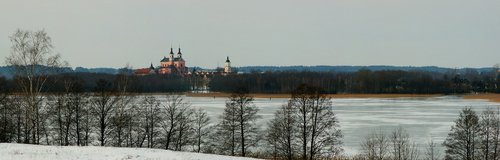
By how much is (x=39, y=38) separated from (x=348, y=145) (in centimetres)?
1880

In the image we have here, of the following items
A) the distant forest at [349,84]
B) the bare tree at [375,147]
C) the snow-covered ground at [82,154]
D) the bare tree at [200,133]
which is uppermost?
the distant forest at [349,84]

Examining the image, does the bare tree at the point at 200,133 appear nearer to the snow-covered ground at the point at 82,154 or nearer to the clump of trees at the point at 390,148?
the clump of trees at the point at 390,148

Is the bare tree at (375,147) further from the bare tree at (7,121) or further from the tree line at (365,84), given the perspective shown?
the tree line at (365,84)

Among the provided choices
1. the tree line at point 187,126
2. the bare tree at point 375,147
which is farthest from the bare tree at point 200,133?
the bare tree at point 375,147

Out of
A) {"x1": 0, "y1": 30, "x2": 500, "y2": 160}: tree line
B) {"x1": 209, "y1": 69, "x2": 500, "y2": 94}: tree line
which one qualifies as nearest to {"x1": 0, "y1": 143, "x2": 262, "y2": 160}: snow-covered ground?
Result: {"x1": 0, "y1": 30, "x2": 500, "y2": 160}: tree line

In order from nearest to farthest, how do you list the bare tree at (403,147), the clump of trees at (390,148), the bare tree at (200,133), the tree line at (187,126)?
1. the tree line at (187,126)
2. the clump of trees at (390,148)
3. the bare tree at (403,147)
4. the bare tree at (200,133)

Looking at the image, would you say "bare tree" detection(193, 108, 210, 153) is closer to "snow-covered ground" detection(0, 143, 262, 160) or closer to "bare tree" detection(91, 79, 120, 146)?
"bare tree" detection(91, 79, 120, 146)

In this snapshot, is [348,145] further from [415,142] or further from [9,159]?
[9,159]

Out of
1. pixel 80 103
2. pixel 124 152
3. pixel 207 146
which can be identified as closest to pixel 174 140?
pixel 207 146

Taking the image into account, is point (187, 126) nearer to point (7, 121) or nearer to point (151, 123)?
point (151, 123)

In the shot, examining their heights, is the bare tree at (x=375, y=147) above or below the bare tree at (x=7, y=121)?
below

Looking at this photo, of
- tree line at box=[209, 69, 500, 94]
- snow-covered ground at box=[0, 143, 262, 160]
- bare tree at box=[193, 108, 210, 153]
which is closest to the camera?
snow-covered ground at box=[0, 143, 262, 160]

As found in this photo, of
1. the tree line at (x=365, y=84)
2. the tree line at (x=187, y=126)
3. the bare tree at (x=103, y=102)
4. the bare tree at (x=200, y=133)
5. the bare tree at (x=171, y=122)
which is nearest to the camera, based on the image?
the tree line at (x=187, y=126)

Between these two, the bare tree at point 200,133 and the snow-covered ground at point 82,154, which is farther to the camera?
the bare tree at point 200,133
